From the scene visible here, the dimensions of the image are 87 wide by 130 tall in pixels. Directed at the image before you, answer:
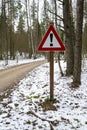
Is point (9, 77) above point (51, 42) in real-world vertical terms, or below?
below

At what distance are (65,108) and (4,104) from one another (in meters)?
2.15

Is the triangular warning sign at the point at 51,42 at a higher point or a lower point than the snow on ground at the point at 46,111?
higher

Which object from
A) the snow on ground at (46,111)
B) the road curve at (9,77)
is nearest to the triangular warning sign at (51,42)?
the snow on ground at (46,111)

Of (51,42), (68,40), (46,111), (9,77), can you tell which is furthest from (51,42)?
(9,77)

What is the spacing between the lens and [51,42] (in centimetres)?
873

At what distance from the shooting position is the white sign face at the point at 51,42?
8.71 meters

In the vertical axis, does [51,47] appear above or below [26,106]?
above

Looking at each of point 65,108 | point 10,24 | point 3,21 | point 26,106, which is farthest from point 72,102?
point 10,24

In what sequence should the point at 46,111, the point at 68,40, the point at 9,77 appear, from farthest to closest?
the point at 9,77, the point at 68,40, the point at 46,111

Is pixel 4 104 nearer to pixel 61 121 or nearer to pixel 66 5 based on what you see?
pixel 61 121

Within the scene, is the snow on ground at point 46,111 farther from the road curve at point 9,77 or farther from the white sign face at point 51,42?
the road curve at point 9,77

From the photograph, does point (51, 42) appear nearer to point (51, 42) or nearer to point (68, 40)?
point (51, 42)

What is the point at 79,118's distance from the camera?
283 inches

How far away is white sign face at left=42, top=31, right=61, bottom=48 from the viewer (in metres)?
8.71
